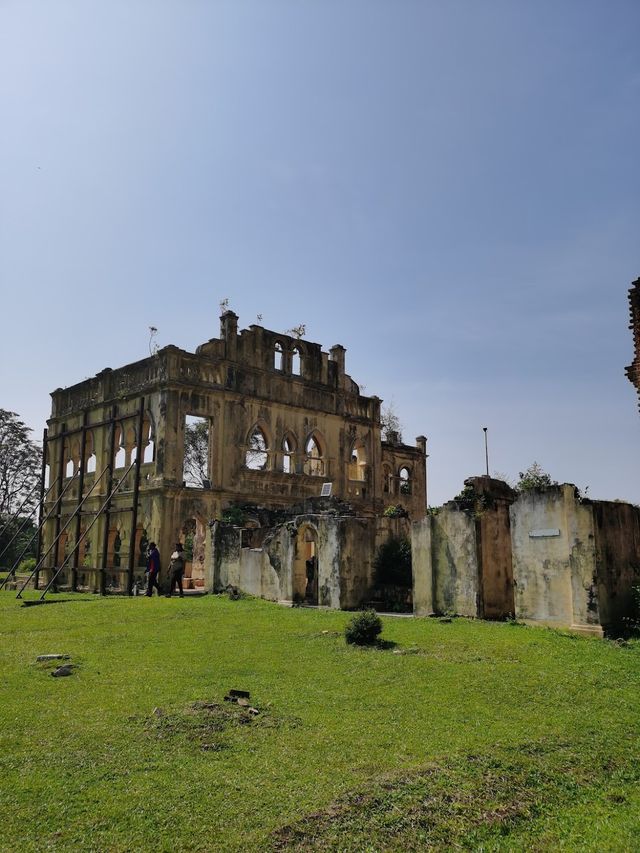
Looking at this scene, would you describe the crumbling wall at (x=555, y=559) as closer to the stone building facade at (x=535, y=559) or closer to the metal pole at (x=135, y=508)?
the stone building facade at (x=535, y=559)

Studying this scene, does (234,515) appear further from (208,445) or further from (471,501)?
(471,501)

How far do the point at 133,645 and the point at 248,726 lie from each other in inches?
221

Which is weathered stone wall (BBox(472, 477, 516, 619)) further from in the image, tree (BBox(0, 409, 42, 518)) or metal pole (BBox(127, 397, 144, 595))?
tree (BBox(0, 409, 42, 518))

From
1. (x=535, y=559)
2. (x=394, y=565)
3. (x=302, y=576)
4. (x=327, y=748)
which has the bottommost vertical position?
(x=327, y=748)

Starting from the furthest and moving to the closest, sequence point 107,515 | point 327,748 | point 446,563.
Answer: point 107,515 → point 446,563 → point 327,748

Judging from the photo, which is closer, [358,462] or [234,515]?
[234,515]

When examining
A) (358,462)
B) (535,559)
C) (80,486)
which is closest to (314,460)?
(358,462)

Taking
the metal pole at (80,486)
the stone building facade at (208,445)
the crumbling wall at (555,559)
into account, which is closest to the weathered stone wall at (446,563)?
the crumbling wall at (555,559)

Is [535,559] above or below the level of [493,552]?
below

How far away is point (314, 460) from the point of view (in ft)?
101

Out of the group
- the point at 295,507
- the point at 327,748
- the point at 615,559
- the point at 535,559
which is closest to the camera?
the point at 327,748

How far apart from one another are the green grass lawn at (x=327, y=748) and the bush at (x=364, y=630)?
0.30 metres

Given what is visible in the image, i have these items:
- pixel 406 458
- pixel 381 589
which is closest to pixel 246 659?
pixel 381 589

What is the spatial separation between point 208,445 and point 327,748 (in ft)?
69.4
